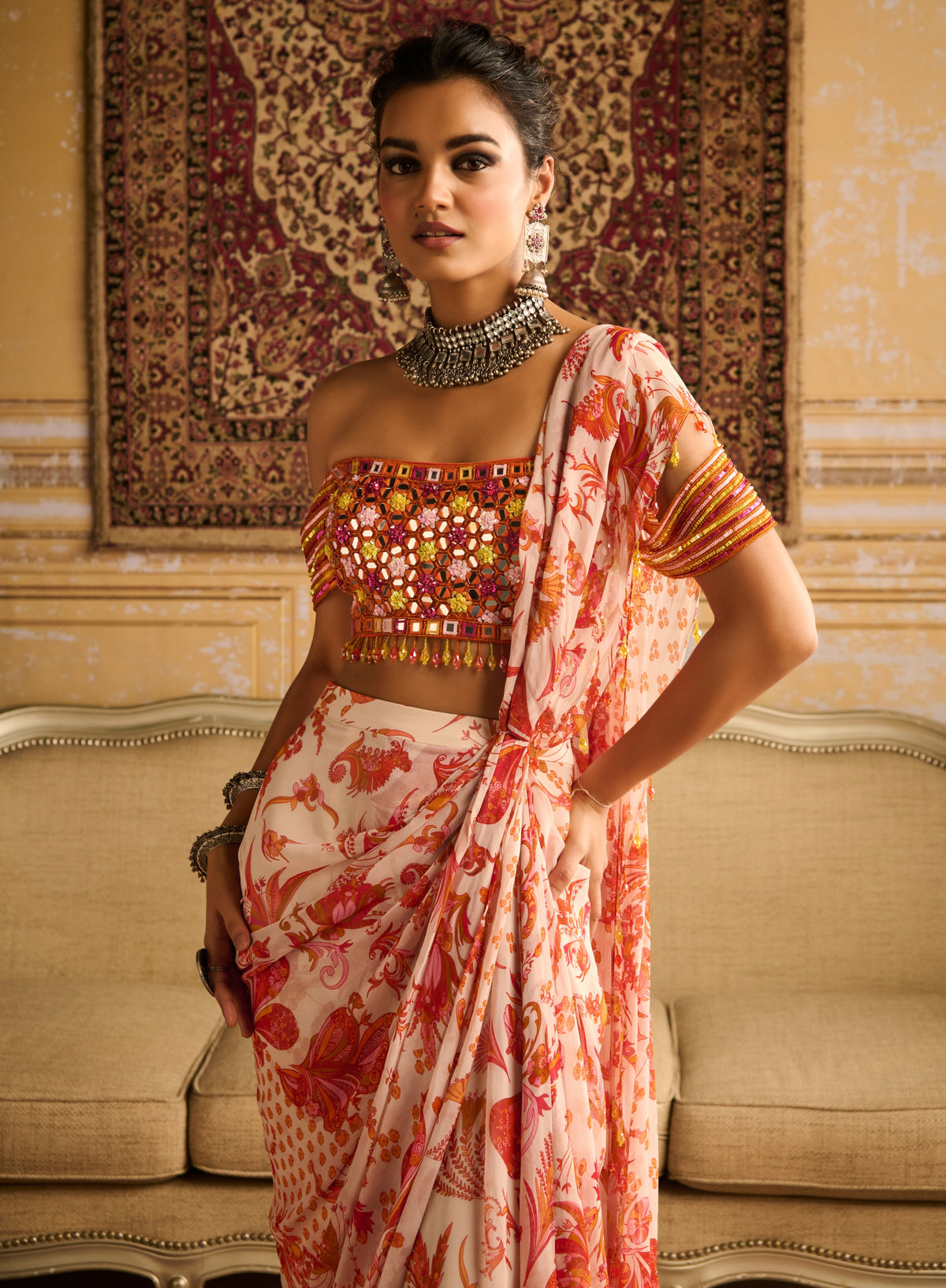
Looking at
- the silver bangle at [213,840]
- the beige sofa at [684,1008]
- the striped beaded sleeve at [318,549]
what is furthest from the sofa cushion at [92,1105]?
the striped beaded sleeve at [318,549]

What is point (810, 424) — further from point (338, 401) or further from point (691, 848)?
point (338, 401)

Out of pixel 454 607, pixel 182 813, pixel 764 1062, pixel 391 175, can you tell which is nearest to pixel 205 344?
pixel 182 813

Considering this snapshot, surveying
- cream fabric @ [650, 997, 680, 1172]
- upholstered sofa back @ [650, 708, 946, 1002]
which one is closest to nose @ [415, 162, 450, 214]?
cream fabric @ [650, 997, 680, 1172]

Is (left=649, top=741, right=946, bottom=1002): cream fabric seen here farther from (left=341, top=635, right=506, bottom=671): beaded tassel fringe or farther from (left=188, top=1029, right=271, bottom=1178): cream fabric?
(left=341, top=635, right=506, bottom=671): beaded tassel fringe

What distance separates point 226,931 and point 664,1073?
0.98 metres

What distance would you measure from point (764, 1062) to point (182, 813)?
1294 mm

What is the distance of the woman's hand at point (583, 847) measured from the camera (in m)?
1.12

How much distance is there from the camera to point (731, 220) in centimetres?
257

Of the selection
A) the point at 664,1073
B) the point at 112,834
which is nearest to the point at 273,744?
the point at 664,1073

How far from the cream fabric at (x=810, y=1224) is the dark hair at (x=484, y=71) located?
1.62 m

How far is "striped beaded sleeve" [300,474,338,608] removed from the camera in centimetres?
139

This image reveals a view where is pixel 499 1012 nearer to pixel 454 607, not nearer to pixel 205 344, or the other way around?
pixel 454 607

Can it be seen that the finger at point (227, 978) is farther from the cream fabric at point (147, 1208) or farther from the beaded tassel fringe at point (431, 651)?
the cream fabric at point (147, 1208)

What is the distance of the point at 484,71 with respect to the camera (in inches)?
46.4
